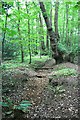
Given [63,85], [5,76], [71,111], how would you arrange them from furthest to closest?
1. [5,76]
2. [63,85]
3. [71,111]

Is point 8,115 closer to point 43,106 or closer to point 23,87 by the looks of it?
point 43,106

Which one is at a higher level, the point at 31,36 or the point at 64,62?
the point at 31,36

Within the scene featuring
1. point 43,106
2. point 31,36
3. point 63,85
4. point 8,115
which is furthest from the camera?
point 31,36

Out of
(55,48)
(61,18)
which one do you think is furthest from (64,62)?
(61,18)

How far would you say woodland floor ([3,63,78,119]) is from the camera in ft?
16.0

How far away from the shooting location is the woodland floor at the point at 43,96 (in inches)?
193

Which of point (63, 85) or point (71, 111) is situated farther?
point (63, 85)

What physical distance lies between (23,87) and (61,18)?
739 inches

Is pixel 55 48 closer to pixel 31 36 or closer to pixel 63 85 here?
pixel 31 36

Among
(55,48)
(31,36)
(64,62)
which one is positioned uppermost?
(31,36)

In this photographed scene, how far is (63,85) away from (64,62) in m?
4.87

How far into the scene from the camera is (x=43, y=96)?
6.07 m

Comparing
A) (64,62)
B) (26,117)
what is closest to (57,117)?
(26,117)

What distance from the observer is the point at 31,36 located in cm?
1133
